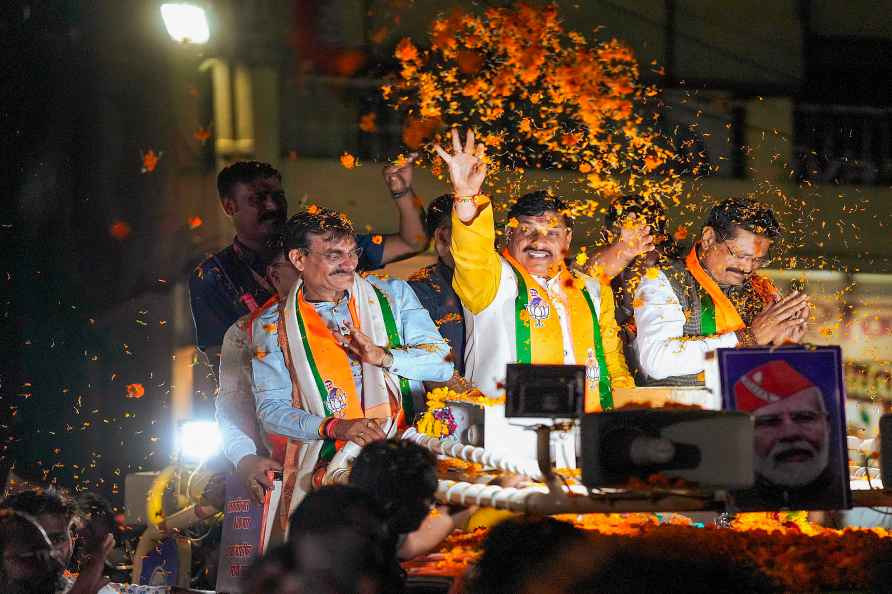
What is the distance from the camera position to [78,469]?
7.40m

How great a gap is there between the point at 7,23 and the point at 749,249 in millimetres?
4838

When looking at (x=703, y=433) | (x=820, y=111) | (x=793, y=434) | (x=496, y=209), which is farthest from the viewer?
(x=820, y=111)

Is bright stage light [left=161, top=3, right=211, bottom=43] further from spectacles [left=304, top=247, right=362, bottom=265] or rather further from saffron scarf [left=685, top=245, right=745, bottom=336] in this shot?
saffron scarf [left=685, top=245, right=745, bottom=336]

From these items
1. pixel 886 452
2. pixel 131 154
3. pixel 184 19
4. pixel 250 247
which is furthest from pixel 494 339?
pixel 131 154

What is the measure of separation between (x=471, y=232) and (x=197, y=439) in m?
2.15

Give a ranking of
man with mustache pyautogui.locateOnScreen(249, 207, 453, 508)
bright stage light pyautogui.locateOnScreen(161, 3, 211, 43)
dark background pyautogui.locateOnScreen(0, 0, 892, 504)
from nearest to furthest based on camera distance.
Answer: man with mustache pyautogui.locateOnScreen(249, 207, 453, 508) → bright stage light pyautogui.locateOnScreen(161, 3, 211, 43) → dark background pyautogui.locateOnScreen(0, 0, 892, 504)

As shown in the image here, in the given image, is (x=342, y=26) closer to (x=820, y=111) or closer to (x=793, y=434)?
(x=820, y=111)

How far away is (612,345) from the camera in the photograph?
494 cm

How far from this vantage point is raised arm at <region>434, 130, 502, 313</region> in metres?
4.52

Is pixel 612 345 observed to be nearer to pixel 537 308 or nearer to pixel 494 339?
pixel 537 308

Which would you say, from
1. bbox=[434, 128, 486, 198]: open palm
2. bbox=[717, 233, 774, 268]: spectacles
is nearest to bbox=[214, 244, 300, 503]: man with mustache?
bbox=[434, 128, 486, 198]: open palm

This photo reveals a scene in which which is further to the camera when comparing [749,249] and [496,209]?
[496,209]

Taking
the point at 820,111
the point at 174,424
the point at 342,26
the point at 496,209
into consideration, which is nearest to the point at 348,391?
the point at 496,209

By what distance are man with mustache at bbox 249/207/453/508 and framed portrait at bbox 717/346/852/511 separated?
4.83 ft
